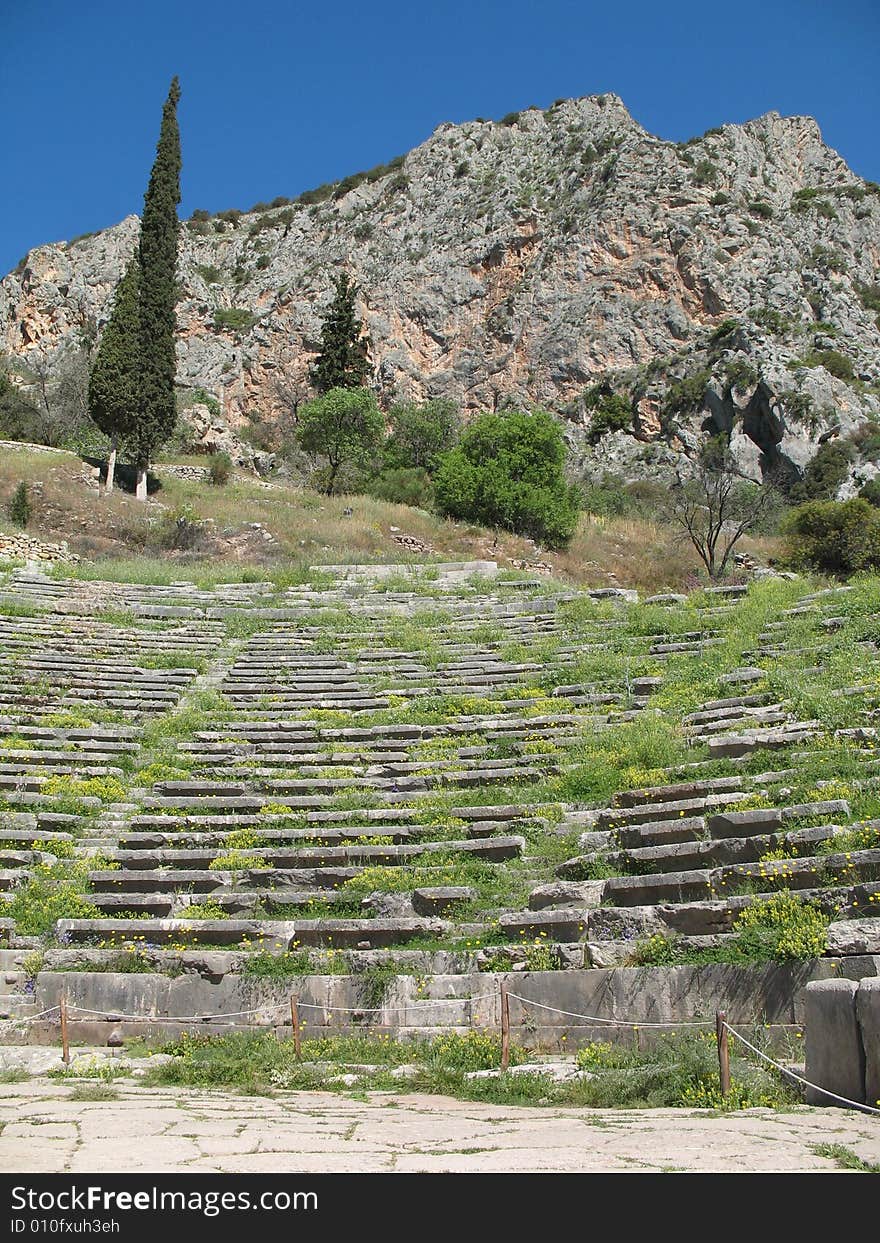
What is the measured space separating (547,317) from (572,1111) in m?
68.1

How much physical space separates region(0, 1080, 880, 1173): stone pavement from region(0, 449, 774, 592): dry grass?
21.0 metres

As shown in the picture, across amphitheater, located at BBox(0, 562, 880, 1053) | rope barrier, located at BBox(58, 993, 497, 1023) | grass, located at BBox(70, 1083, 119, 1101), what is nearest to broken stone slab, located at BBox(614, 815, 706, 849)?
amphitheater, located at BBox(0, 562, 880, 1053)

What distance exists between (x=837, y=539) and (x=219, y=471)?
2500 cm

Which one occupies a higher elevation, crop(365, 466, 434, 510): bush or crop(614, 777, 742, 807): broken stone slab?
crop(365, 466, 434, 510): bush

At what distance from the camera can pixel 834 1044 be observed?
18.6ft

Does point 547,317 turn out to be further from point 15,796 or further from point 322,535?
point 15,796

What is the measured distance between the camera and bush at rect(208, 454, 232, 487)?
4113 centimetres

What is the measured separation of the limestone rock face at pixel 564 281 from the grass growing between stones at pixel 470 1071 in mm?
49074

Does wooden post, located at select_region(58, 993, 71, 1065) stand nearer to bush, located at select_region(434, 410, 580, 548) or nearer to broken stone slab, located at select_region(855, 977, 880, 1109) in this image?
broken stone slab, located at select_region(855, 977, 880, 1109)

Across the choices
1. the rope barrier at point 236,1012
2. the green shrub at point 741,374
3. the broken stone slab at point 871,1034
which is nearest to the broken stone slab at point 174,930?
the rope barrier at point 236,1012

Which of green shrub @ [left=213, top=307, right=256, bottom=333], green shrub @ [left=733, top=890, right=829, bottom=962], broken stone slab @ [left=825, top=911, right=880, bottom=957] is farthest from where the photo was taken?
green shrub @ [left=213, top=307, right=256, bottom=333]

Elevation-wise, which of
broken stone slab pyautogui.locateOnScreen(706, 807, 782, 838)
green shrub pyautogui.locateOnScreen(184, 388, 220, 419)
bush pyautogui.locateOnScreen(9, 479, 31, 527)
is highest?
green shrub pyautogui.locateOnScreen(184, 388, 220, 419)

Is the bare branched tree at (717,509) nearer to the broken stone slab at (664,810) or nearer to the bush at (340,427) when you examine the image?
the bush at (340,427)

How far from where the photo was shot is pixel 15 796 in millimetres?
11812
